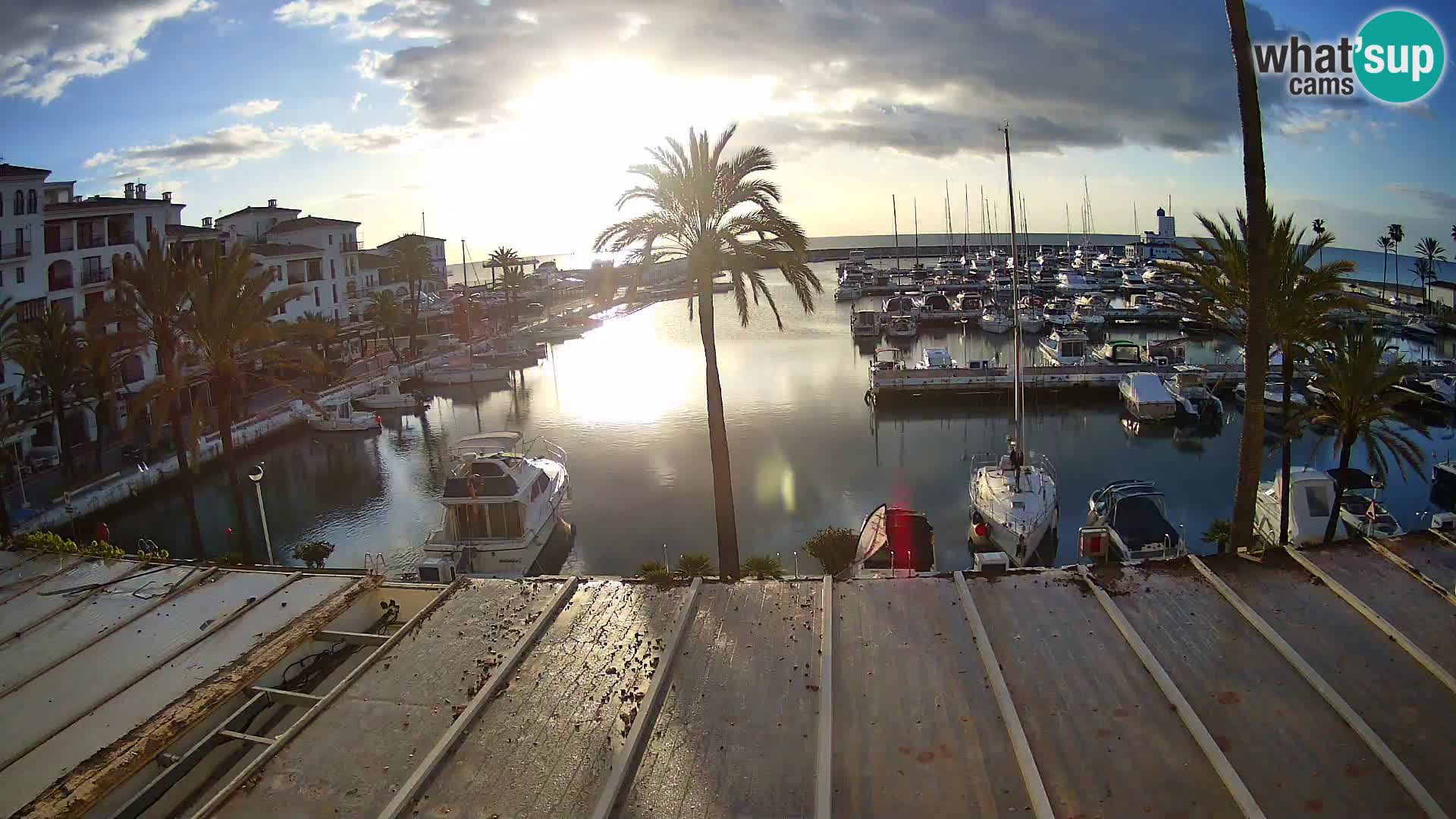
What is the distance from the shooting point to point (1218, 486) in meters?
33.8

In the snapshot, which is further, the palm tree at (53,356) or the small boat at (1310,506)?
the palm tree at (53,356)

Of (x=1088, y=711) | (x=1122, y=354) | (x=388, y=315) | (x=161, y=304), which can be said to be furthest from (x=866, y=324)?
(x=1088, y=711)

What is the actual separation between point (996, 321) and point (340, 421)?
50875 millimetres

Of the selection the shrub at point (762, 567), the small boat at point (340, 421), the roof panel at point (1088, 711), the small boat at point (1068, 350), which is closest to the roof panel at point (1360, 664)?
the roof panel at point (1088, 711)

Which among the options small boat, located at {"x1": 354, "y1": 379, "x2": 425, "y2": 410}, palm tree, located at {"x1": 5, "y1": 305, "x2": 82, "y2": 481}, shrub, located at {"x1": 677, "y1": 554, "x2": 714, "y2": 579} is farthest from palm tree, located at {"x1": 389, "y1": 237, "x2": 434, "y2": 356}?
shrub, located at {"x1": 677, "y1": 554, "x2": 714, "y2": 579}

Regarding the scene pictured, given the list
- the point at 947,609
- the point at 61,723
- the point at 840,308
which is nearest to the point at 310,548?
the point at 61,723

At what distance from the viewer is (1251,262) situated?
15969 millimetres

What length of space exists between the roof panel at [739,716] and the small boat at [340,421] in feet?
134

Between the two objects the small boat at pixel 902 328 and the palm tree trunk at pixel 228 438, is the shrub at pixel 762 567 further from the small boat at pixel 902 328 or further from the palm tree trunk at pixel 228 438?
the small boat at pixel 902 328

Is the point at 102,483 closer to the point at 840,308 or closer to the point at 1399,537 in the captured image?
the point at 1399,537

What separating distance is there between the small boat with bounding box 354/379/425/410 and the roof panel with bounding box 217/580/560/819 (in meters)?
44.8

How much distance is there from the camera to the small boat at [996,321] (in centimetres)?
7450

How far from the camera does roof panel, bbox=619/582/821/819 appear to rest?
832 centimetres

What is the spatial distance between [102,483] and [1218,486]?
41221 mm
